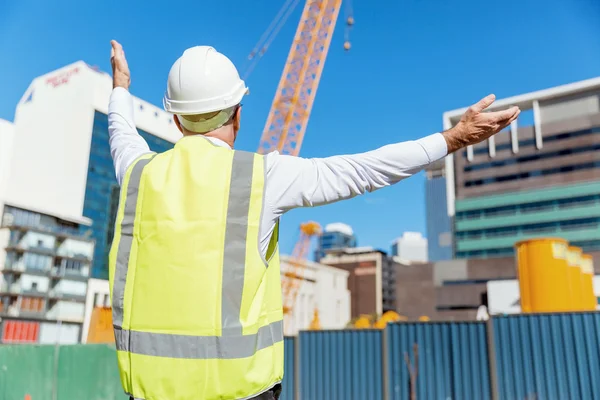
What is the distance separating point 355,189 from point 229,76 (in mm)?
539

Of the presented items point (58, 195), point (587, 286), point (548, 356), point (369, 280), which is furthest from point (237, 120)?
point (369, 280)

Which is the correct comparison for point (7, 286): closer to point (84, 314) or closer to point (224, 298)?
point (84, 314)

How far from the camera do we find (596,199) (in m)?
76.6

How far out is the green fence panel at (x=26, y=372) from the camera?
29.6 ft

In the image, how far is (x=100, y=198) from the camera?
7881cm

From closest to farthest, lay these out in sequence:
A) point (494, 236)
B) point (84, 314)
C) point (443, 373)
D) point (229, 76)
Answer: point (229, 76) < point (443, 373) < point (84, 314) < point (494, 236)

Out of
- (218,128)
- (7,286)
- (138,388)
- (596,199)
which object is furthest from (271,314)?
(596,199)

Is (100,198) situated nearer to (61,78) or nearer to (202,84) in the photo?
(61,78)

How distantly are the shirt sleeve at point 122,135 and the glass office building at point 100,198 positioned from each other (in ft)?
247

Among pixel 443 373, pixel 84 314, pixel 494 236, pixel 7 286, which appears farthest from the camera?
pixel 494 236

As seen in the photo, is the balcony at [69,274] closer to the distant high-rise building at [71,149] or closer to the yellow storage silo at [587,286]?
the distant high-rise building at [71,149]

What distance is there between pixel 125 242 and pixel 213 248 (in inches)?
12.2

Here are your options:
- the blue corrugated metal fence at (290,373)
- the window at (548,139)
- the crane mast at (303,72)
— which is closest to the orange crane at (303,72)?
the crane mast at (303,72)

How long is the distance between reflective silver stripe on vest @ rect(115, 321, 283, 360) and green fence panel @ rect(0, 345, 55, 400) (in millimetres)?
8934
